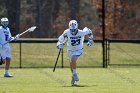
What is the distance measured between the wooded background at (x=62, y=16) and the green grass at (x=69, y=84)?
63.7 ft

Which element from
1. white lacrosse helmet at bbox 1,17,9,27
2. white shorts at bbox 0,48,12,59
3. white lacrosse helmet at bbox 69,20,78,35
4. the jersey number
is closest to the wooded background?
white shorts at bbox 0,48,12,59

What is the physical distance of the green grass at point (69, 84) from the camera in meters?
19.5

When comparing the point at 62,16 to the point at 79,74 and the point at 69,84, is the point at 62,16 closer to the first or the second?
the point at 79,74

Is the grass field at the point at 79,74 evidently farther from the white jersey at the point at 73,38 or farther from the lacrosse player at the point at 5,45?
the white jersey at the point at 73,38

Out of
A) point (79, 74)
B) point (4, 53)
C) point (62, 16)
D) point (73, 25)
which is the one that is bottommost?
point (79, 74)

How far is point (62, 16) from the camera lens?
6353 cm

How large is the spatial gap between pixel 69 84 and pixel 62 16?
41.7 m

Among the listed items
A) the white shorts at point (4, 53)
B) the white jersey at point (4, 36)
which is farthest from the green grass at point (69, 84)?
the white jersey at point (4, 36)

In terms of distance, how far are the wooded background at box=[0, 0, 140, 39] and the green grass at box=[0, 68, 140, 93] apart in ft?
63.7

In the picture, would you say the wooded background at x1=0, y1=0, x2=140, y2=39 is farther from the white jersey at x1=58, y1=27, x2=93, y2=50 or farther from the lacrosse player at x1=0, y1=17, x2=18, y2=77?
the white jersey at x1=58, y1=27, x2=93, y2=50

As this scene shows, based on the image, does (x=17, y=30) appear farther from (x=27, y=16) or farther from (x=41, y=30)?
(x=27, y=16)

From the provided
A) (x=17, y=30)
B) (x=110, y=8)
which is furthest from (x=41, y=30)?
(x=17, y=30)

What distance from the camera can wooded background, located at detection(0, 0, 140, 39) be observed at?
2031 inches

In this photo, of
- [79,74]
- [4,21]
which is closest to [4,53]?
[4,21]
